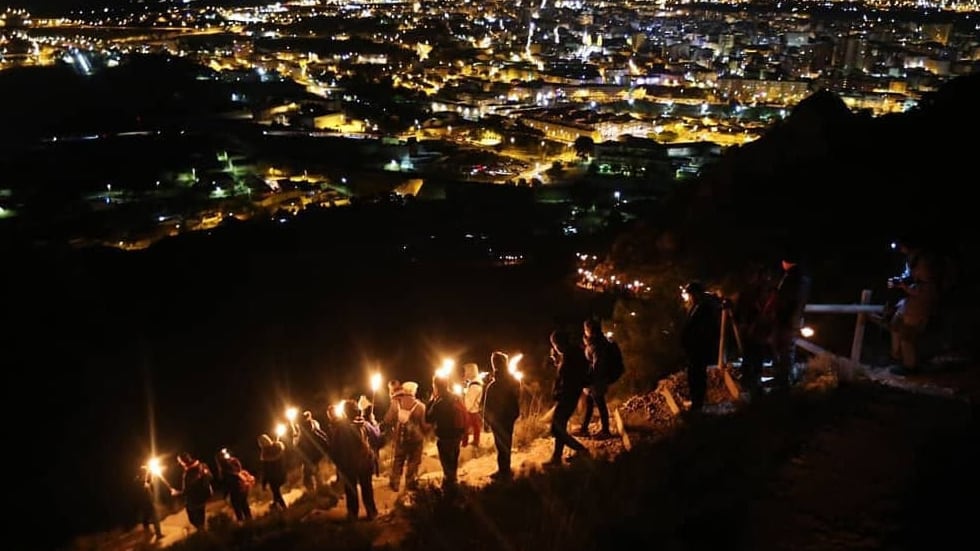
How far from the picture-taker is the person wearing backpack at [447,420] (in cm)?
579

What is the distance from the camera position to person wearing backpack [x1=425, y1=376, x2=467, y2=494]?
579cm

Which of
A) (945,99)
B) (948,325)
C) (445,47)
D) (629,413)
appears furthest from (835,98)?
(445,47)

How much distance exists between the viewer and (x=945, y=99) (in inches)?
787

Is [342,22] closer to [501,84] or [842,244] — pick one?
[501,84]

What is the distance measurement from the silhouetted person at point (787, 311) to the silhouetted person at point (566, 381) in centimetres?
151

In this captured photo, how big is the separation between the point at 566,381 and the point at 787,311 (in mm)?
1777

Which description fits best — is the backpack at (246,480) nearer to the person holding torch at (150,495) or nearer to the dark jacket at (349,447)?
the person holding torch at (150,495)

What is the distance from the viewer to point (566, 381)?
219 inches

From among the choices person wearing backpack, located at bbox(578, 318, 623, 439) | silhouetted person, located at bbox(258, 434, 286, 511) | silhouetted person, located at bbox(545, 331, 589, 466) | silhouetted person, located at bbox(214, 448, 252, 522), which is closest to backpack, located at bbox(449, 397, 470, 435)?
silhouetted person, located at bbox(545, 331, 589, 466)

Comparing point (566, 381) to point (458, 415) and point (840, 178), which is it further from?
point (840, 178)

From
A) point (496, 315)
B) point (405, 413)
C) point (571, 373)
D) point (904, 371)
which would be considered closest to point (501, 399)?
point (571, 373)

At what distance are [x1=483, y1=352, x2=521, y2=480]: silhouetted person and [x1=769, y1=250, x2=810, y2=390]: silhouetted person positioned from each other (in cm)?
209

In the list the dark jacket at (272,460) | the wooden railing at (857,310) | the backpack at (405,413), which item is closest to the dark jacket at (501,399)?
the backpack at (405,413)

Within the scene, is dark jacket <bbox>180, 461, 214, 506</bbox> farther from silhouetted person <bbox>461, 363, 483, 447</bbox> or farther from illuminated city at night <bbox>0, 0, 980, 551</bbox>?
silhouetted person <bbox>461, 363, 483, 447</bbox>
